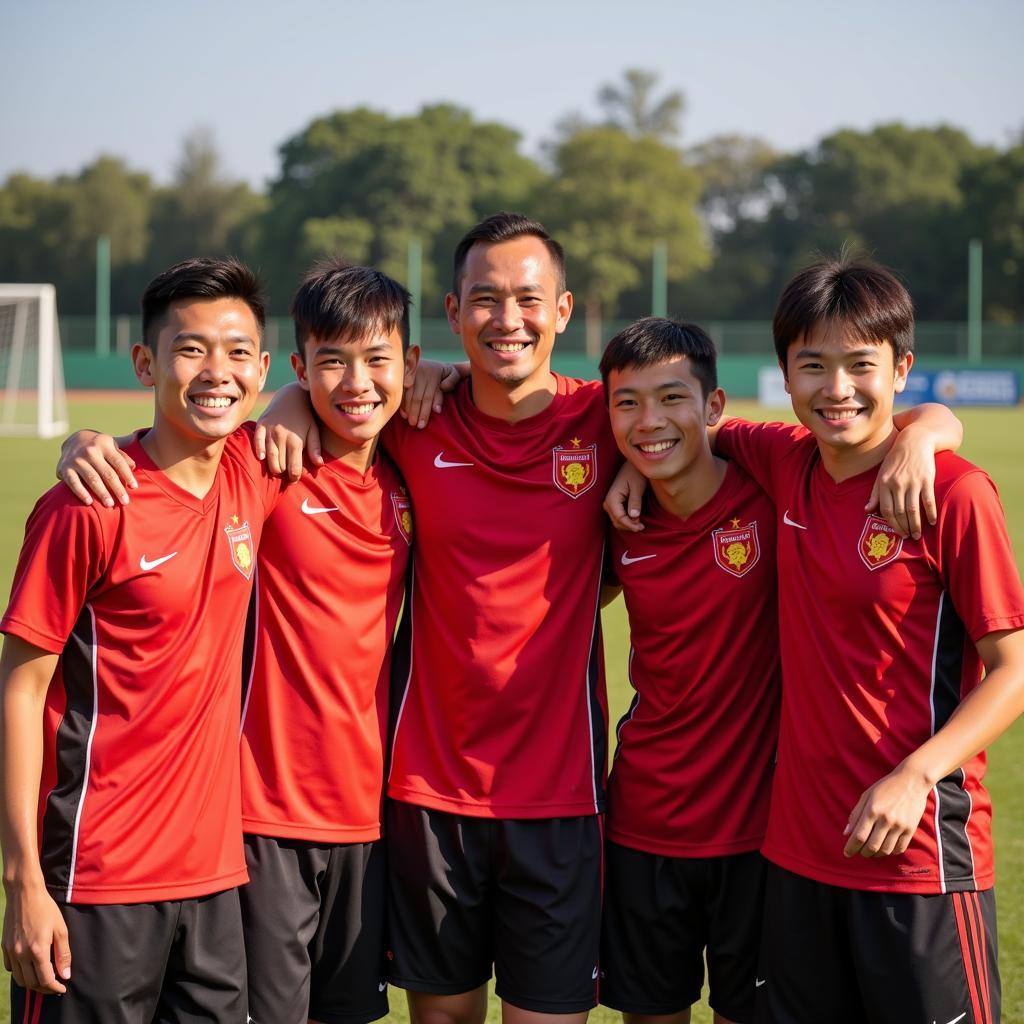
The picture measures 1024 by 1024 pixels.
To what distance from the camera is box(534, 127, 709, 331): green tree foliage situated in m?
49.7

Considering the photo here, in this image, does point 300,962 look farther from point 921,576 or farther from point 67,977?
point 921,576

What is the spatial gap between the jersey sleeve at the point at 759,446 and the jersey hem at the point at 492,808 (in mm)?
937

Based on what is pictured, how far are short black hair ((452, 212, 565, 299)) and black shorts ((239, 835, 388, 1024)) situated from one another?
5.06 ft

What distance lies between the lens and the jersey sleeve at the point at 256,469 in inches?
127

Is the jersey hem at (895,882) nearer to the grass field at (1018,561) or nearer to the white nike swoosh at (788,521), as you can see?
the white nike swoosh at (788,521)

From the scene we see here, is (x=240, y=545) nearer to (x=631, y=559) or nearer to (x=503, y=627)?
(x=503, y=627)

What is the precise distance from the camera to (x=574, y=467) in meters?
3.53

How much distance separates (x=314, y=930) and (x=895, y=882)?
1379 millimetres

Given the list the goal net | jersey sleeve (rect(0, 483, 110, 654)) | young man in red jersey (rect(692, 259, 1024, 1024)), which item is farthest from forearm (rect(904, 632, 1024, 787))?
the goal net

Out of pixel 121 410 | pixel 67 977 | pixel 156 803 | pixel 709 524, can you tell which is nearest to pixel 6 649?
pixel 156 803

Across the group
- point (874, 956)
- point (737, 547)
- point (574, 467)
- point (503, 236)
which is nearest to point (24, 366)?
point (503, 236)

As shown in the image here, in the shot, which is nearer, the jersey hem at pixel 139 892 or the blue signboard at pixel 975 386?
the jersey hem at pixel 139 892

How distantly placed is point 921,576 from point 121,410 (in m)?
28.3

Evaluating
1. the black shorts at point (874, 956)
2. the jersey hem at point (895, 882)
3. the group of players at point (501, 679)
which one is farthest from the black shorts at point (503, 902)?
the jersey hem at point (895, 882)
